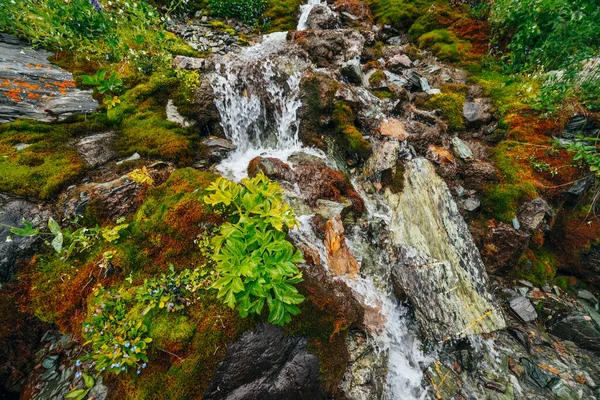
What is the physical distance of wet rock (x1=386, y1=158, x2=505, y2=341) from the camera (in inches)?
167

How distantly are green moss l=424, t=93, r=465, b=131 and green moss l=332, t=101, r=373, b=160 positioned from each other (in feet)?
9.89

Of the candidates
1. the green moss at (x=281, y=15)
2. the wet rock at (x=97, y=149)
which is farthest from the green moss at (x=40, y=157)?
the green moss at (x=281, y=15)

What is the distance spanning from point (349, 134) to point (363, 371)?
508 centimetres

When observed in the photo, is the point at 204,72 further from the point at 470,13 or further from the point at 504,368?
the point at 470,13

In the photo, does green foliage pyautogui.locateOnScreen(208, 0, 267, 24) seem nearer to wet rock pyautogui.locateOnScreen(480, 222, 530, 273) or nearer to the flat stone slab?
the flat stone slab

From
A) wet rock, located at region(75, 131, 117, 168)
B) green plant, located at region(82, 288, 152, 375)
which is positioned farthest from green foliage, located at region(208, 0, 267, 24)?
green plant, located at region(82, 288, 152, 375)

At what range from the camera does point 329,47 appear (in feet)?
31.0

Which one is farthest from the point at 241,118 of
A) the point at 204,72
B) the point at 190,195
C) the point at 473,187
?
the point at 473,187

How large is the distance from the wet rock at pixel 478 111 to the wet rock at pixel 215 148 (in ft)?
22.7

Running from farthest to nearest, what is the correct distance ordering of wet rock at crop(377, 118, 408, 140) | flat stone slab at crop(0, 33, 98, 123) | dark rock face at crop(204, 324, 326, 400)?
1. wet rock at crop(377, 118, 408, 140)
2. flat stone slab at crop(0, 33, 98, 123)
3. dark rock face at crop(204, 324, 326, 400)

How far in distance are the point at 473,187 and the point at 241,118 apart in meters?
6.41

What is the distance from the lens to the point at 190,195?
142 inches

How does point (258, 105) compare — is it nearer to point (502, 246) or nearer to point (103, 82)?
point (103, 82)

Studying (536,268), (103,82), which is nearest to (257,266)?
(103,82)
